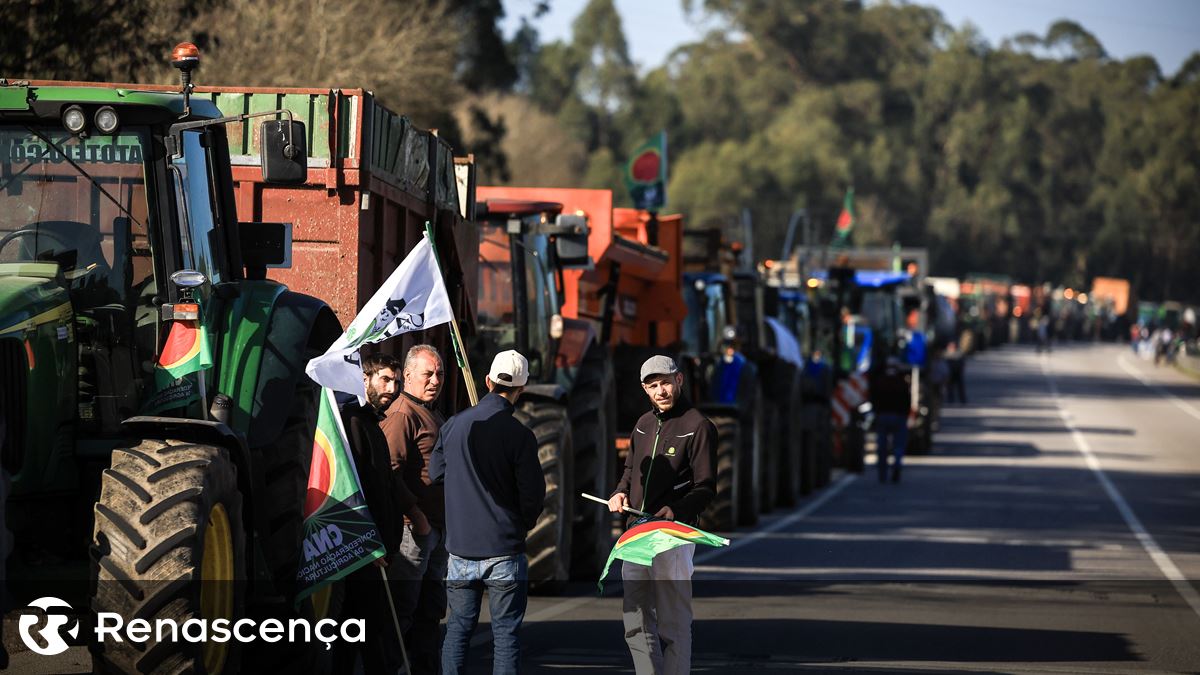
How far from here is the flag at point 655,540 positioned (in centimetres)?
895

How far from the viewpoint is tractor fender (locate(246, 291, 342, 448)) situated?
908 cm

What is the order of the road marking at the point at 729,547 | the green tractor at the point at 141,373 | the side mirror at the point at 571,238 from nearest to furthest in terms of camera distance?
the green tractor at the point at 141,373, the road marking at the point at 729,547, the side mirror at the point at 571,238

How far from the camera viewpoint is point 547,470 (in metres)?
13.8

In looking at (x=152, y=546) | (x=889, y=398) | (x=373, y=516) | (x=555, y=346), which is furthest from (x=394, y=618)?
(x=889, y=398)

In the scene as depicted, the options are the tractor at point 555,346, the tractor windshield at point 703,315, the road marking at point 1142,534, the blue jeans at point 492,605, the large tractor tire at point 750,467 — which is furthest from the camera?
the tractor windshield at point 703,315

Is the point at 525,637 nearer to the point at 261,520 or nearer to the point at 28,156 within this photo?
the point at 261,520

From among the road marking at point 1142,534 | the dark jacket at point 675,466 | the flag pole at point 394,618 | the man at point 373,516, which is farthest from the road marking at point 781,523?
the flag pole at point 394,618

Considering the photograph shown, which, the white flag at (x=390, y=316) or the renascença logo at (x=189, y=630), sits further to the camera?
the white flag at (x=390, y=316)

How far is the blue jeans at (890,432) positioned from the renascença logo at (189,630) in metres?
19.1

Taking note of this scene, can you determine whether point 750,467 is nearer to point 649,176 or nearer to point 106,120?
point 649,176

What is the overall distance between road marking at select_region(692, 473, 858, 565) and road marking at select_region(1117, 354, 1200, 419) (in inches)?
962

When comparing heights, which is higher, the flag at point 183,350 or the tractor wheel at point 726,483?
the flag at point 183,350

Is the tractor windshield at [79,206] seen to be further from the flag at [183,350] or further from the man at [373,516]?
the man at [373,516]

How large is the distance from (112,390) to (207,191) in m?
1.12
